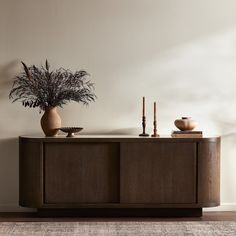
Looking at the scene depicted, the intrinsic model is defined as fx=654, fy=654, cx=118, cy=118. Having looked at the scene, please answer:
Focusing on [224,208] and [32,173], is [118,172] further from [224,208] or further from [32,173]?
[224,208]

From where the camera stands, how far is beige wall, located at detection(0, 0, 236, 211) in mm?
5621

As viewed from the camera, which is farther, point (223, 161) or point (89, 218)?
point (223, 161)

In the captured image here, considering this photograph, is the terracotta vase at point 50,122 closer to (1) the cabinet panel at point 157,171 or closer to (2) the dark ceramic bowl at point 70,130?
(2) the dark ceramic bowl at point 70,130

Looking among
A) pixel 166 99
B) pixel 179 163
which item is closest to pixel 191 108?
pixel 166 99

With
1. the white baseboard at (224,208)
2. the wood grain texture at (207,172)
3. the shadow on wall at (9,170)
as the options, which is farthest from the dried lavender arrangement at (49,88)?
the white baseboard at (224,208)

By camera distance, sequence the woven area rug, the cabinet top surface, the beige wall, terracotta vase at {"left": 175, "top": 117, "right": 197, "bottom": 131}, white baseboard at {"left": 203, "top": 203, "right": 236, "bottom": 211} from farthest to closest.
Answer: white baseboard at {"left": 203, "top": 203, "right": 236, "bottom": 211}
the beige wall
terracotta vase at {"left": 175, "top": 117, "right": 197, "bottom": 131}
the cabinet top surface
the woven area rug

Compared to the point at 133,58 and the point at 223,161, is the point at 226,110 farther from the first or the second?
the point at 133,58

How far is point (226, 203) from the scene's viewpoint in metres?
5.76

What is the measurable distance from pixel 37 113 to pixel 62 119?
22 centimetres

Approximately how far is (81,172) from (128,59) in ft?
3.56

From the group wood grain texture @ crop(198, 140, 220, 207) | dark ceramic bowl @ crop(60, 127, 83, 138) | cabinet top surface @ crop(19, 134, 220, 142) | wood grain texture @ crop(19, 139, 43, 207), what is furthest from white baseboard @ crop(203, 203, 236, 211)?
wood grain texture @ crop(19, 139, 43, 207)

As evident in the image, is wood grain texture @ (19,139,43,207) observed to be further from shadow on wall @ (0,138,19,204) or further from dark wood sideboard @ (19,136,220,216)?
shadow on wall @ (0,138,19,204)

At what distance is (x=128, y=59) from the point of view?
5.68 meters

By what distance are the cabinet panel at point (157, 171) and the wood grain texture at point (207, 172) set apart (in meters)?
0.06
